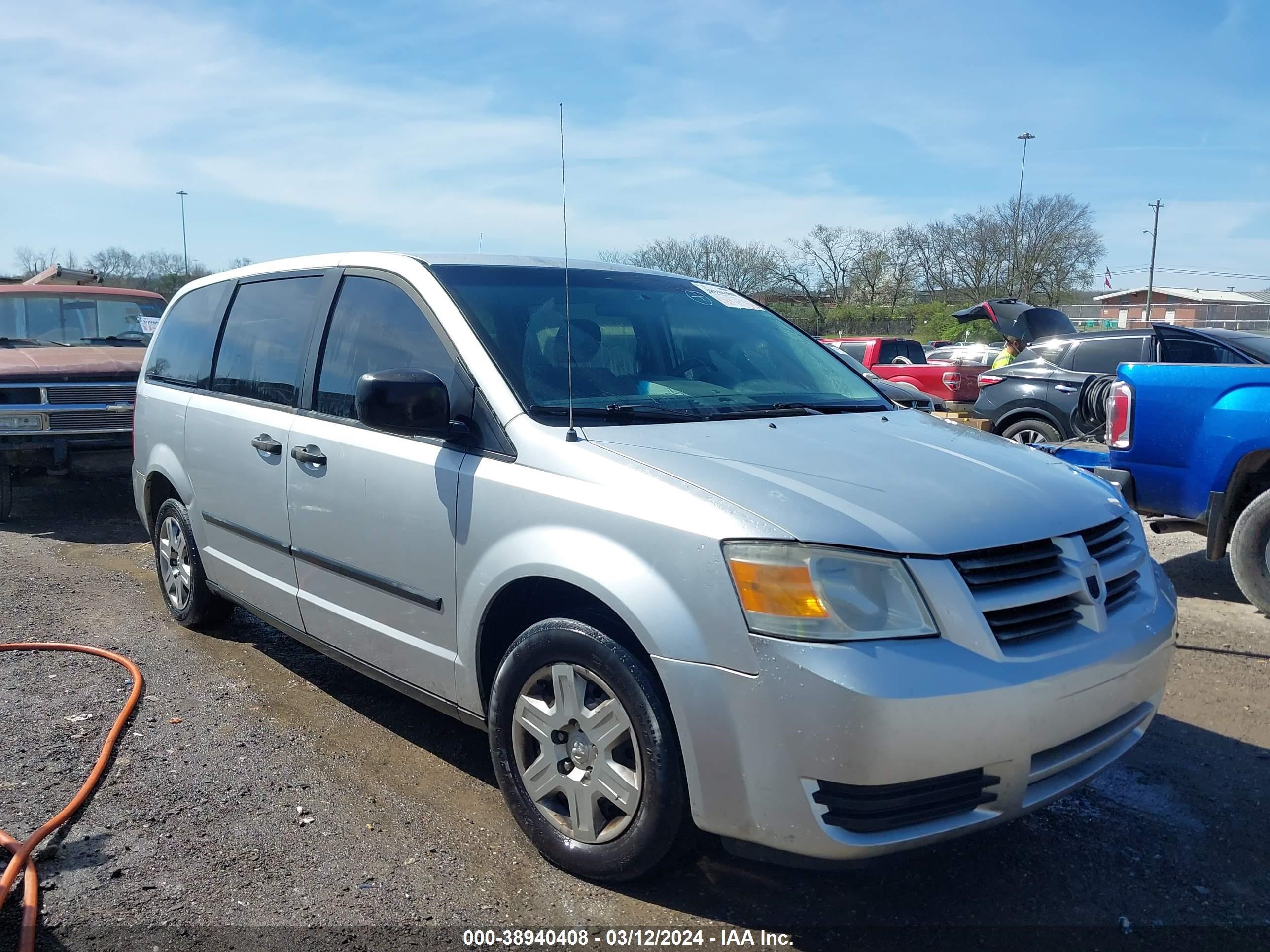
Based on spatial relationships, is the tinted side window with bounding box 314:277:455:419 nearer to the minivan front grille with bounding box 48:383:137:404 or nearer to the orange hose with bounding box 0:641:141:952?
the orange hose with bounding box 0:641:141:952

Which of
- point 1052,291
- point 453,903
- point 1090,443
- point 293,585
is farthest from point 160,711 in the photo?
point 1052,291

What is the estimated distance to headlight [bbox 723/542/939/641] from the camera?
7.73 ft

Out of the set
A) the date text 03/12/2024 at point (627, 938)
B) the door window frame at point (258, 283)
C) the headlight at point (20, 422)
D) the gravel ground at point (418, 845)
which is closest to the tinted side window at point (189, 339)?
the door window frame at point (258, 283)

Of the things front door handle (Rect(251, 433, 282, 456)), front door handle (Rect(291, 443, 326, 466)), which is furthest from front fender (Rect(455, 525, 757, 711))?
front door handle (Rect(251, 433, 282, 456))

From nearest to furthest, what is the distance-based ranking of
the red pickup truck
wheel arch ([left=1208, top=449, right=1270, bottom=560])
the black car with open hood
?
wheel arch ([left=1208, top=449, right=1270, bottom=560]), the black car with open hood, the red pickup truck

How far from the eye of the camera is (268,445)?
404 centimetres

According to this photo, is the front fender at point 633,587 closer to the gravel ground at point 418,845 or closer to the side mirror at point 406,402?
the side mirror at point 406,402

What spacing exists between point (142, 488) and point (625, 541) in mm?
3878

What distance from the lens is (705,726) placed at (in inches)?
96.0

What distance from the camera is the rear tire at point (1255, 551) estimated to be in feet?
17.2

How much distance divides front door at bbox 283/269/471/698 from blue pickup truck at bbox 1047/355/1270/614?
12.3 ft

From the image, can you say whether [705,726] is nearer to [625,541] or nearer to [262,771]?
[625,541]

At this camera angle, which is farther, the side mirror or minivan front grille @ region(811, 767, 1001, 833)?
the side mirror

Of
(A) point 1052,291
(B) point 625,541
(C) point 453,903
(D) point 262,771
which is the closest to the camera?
(B) point 625,541
